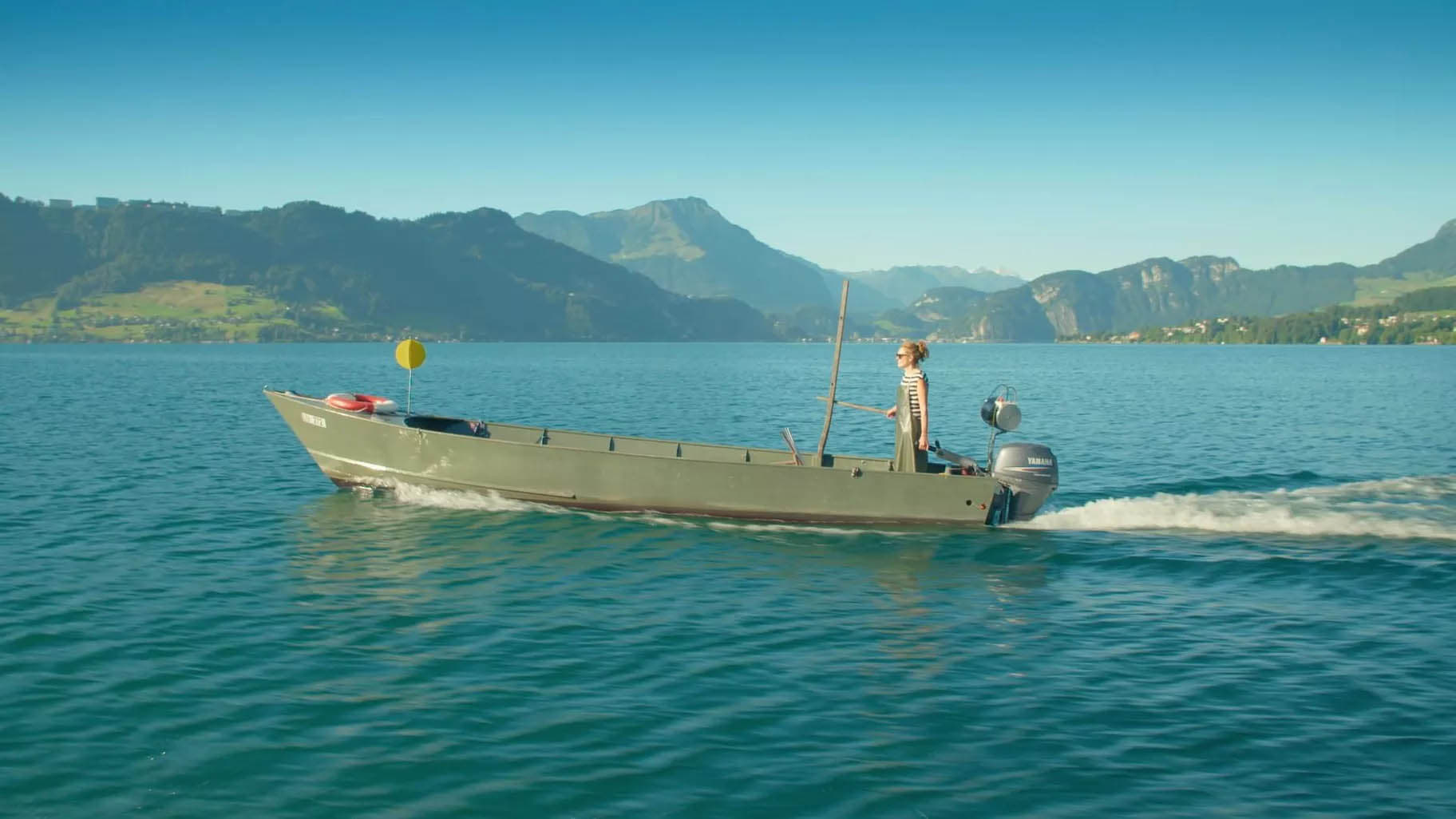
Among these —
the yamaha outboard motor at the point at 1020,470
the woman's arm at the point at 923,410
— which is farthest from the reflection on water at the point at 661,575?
the woman's arm at the point at 923,410

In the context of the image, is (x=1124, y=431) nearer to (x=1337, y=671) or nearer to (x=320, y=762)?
(x=1337, y=671)

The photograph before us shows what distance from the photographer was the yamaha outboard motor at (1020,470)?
64.7 feet

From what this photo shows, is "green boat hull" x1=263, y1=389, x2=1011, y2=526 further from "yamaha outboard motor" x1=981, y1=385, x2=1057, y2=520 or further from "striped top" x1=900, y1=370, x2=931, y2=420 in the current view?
"striped top" x1=900, y1=370, x2=931, y2=420

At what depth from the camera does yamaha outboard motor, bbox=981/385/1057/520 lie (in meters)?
19.7

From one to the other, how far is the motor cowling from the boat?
0.07ft

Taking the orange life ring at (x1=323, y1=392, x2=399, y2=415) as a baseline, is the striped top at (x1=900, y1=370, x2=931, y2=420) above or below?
above

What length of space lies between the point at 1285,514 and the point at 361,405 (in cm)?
1918

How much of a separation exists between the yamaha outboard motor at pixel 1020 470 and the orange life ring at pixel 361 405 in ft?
42.0

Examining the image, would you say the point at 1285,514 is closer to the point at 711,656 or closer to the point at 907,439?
the point at 907,439

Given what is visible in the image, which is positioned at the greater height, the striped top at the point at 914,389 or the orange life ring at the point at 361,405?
the striped top at the point at 914,389

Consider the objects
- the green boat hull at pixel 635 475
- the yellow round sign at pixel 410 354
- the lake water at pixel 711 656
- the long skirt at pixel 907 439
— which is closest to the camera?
the lake water at pixel 711 656

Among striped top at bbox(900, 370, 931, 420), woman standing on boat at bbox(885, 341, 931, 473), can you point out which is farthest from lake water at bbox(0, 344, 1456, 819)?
striped top at bbox(900, 370, 931, 420)

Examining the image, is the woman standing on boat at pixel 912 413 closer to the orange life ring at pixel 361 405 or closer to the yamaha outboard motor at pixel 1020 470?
the yamaha outboard motor at pixel 1020 470

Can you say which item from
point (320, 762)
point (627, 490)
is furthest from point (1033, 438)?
point (320, 762)
